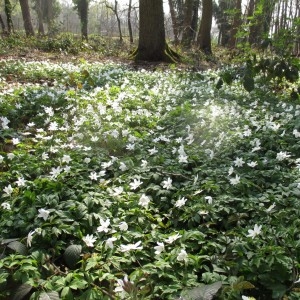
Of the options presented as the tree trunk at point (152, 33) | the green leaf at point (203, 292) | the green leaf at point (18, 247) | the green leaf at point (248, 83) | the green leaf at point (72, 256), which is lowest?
the green leaf at point (72, 256)

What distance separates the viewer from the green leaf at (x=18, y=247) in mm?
2527

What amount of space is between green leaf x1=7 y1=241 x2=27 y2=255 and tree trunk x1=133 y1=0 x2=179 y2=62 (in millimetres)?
9850

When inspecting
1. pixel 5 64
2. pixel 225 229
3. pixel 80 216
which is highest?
pixel 5 64

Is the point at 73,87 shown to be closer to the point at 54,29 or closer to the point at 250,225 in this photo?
the point at 250,225

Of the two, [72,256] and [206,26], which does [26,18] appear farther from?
[72,256]

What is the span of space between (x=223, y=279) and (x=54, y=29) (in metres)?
23.5

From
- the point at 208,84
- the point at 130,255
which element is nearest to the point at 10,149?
the point at 130,255

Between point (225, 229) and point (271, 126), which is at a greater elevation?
point (271, 126)

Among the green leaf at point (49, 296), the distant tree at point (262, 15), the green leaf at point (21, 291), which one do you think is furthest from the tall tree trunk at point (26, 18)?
the green leaf at point (49, 296)

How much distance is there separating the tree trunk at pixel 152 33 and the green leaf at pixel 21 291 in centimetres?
1023

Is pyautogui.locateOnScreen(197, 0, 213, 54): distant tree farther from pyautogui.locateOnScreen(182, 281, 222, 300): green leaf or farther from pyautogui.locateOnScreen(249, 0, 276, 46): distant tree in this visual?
pyautogui.locateOnScreen(182, 281, 222, 300): green leaf

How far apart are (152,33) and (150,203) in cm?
907

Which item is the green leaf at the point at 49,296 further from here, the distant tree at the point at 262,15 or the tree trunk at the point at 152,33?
the tree trunk at the point at 152,33

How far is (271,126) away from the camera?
15.4ft
